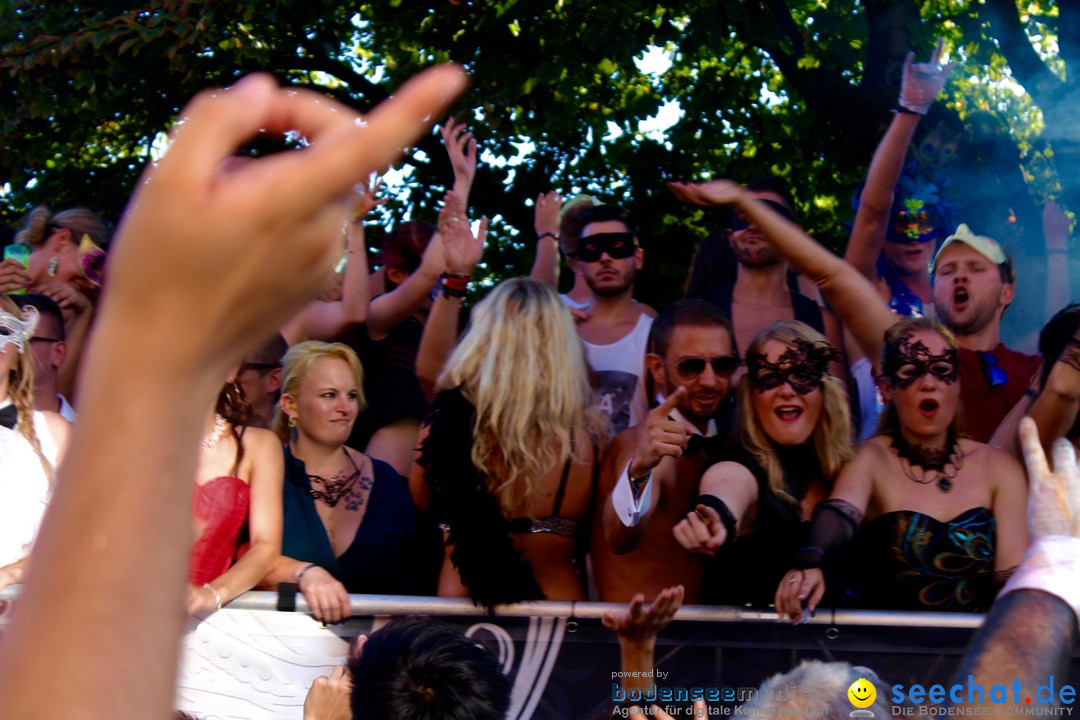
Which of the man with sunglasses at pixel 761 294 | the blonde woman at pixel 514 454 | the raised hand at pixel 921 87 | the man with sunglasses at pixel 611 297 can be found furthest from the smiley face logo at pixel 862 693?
the raised hand at pixel 921 87

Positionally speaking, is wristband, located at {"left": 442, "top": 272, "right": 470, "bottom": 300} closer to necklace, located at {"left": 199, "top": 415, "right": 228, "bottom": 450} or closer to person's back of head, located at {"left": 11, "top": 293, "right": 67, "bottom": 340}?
necklace, located at {"left": 199, "top": 415, "right": 228, "bottom": 450}

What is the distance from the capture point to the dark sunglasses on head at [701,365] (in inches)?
153

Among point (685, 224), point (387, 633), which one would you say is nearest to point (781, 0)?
point (685, 224)

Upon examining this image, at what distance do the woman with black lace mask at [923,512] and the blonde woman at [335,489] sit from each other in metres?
1.36

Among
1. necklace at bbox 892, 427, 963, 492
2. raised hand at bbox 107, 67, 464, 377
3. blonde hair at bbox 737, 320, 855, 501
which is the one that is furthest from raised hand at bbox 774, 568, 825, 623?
raised hand at bbox 107, 67, 464, 377

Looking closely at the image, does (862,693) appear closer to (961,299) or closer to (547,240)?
(961,299)

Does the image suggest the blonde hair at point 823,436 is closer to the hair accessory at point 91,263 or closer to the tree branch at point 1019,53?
the hair accessory at point 91,263

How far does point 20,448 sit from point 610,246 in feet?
7.60

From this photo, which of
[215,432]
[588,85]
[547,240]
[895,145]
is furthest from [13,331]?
[588,85]

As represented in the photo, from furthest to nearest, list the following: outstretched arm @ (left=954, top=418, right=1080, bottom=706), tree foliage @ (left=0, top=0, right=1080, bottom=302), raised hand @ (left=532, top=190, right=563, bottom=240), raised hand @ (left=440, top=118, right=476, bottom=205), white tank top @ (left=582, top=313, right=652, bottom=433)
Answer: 1. tree foliage @ (left=0, top=0, right=1080, bottom=302)
2. raised hand @ (left=532, top=190, right=563, bottom=240)
3. raised hand @ (left=440, top=118, right=476, bottom=205)
4. white tank top @ (left=582, top=313, right=652, bottom=433)
5. outstretched arm @ (left=954, top=418, right=1080, bottom=706)

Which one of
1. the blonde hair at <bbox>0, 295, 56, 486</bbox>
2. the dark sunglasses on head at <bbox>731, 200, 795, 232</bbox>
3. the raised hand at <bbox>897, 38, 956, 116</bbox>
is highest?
the raised hand at <bbox>897, 38, 956, 116</bbox>

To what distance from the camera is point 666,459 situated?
359 cm

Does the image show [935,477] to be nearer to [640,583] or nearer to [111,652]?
[640,583]

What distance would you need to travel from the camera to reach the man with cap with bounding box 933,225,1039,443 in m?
4.09
